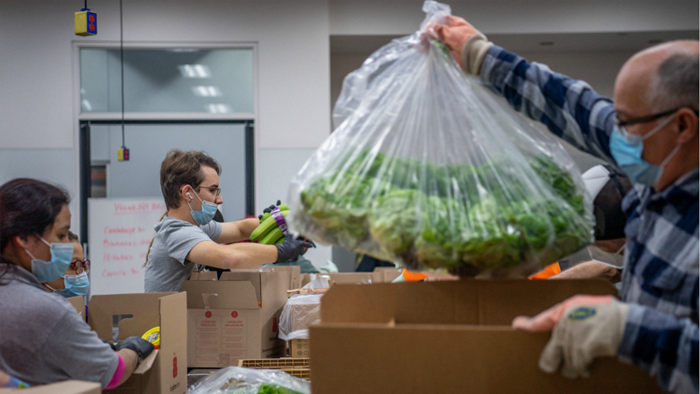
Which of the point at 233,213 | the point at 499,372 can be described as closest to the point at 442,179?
the point at 499,372

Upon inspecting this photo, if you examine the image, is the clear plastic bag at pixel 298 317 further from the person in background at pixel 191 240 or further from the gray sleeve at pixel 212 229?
the gray sleeve at pixel 212 229

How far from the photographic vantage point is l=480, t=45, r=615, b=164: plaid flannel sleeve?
1087 mm

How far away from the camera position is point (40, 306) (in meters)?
1.14

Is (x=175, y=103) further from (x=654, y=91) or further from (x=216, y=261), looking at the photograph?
(x=654, y=91)

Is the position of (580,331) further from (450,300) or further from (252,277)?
(252,277)

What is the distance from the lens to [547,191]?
0.96m

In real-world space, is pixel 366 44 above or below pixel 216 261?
above

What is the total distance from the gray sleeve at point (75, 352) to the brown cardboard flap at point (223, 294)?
754 millimetres

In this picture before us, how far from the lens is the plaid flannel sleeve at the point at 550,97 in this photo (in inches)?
42.8

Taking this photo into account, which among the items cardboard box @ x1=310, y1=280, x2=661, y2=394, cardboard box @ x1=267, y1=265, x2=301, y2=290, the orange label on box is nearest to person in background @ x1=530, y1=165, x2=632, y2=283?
cardboard box @ x1=310, y1=280, x2=661, y2=394

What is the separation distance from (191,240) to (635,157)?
1555 mm

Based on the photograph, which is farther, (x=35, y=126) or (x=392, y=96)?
(x=35, y=126)

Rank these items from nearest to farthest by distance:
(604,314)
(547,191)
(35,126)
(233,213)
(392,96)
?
(604,314) < (547,191) < (392,96) < (35,126) < (233,213)

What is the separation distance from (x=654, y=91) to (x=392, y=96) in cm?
47
